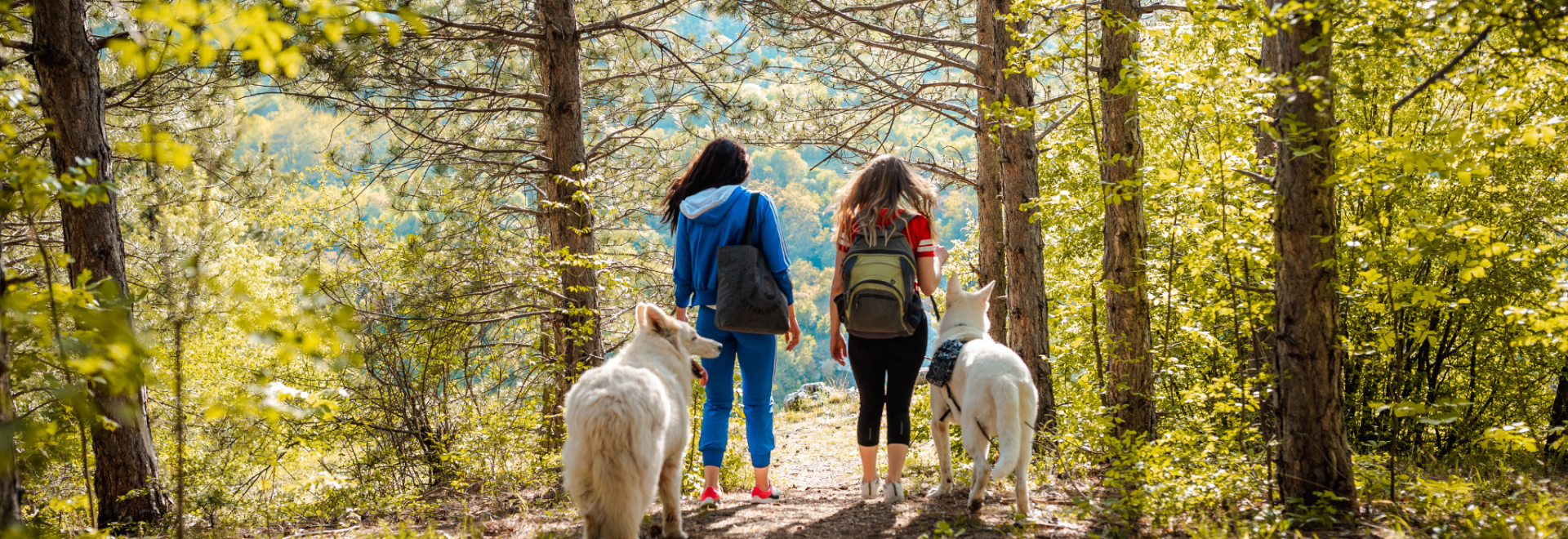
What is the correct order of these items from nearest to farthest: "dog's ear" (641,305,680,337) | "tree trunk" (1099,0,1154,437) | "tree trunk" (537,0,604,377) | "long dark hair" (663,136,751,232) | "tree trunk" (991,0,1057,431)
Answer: "dog's ear" (641,305,680,337)
"long dark hair" (663,136,751,232)
"tree trunk" (1099,0,1154,437)
"tree trunk" (537,0,604,377)
"tree trunk" (991,0,1057,431)

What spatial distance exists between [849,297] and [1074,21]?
7.08 ft

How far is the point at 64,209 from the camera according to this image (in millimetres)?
5312

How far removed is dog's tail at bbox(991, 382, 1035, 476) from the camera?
3.60 meters

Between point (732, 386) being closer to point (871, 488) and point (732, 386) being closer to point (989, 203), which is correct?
point (871, 488)

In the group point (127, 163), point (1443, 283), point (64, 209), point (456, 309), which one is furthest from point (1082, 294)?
point (127, 163)

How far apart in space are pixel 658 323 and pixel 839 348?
1.20 meters

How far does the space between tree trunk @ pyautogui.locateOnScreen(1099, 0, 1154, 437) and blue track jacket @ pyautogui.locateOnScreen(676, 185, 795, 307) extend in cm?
224

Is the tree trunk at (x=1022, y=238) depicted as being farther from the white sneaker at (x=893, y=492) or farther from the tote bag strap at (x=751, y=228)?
the tote bag strap at (x=751, y=228)

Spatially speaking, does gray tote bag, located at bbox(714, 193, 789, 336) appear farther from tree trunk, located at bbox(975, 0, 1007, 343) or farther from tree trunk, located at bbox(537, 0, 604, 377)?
tree trunk, located at bbox(975, 0, 1007, 343)

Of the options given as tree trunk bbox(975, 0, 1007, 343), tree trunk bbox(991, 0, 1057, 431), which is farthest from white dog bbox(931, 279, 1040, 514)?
tree trunk bbox(975, 0, 1007, 343)

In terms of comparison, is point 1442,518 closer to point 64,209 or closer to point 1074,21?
point 1074,21

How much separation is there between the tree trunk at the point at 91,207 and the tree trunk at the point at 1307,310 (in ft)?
22.1

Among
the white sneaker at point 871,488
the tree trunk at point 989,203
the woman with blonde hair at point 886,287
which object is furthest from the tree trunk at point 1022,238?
the woman with blonde hair at point 886,287

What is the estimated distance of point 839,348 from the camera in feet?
14.8
